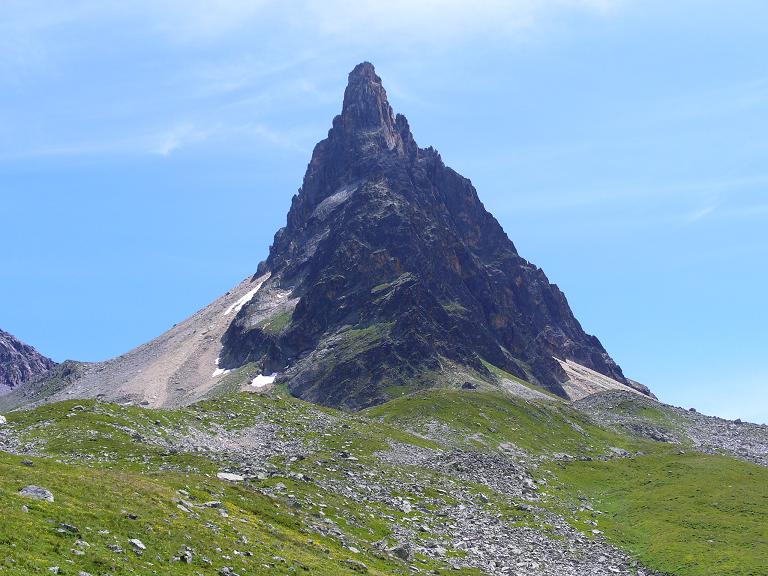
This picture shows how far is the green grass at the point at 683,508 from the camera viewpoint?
2231 inches

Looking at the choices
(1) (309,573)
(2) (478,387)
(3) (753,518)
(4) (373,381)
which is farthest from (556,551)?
(4) (373,381)

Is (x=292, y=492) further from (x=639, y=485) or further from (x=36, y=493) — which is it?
(x=639, y=485)

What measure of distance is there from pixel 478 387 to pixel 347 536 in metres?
127

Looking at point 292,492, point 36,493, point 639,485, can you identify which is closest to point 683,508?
point 639,485

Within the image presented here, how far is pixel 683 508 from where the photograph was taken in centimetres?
7238

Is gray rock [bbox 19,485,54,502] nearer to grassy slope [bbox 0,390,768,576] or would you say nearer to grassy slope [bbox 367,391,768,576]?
grassy slope [bbox 0,390,768,576]

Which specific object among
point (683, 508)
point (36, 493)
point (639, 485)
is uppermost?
point (639, 485)

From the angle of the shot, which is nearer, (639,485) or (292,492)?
(292,492)

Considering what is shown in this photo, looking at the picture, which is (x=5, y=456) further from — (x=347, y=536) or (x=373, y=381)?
(x=373, y=381)

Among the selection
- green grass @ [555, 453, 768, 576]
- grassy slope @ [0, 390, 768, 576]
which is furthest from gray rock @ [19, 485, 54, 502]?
green grass @ [555, 453, 768, 576]

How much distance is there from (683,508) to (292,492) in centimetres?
4106

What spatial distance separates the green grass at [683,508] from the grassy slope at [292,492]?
7.0 inches

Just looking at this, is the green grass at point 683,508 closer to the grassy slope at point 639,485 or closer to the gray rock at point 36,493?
the grassy slope at point 639,485

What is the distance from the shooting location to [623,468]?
95.9m
